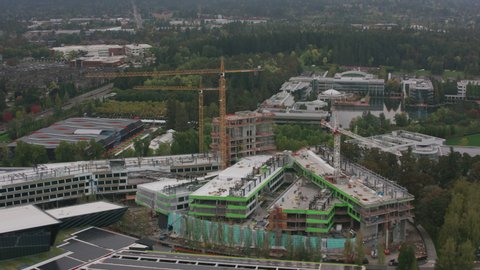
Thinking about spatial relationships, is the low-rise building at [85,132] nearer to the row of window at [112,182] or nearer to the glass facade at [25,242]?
the row of window at [112,182]

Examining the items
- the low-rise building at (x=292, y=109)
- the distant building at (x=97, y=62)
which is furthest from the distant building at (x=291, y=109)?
the distant building at (x=97, y=62)

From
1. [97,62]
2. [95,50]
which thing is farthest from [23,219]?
[95,50]

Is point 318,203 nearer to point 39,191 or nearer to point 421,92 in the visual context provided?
point 39,191

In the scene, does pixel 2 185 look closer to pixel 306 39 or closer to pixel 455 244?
pixel 455 244

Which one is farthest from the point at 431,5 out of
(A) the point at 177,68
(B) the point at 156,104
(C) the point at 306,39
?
(B) the point at 156,104

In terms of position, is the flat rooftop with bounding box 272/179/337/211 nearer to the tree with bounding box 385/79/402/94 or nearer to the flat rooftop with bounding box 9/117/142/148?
the flat rooftop with bounding box 9/117/142/148

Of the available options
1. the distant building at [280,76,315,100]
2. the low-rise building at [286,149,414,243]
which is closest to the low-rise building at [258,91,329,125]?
the distant building at [280,76,315,100]
